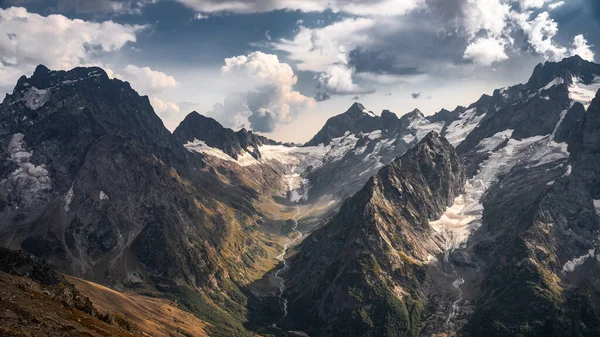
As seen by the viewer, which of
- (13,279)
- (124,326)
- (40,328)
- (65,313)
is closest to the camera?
(40,328)

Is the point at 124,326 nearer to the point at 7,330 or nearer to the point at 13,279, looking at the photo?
the point at 13,279

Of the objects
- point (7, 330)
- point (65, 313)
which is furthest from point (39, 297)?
point (7, 330)

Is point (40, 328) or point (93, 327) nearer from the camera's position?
point (40, 328)

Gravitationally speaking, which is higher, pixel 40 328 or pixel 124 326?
pixel 40 328

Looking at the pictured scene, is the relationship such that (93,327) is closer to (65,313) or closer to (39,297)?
(65,313)

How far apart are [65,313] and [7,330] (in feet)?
107

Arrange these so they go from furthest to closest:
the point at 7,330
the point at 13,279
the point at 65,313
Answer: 1. the point at 13,279
2. the point at 65,313
3. the point at 7,330

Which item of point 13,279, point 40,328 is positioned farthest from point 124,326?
point 40,328

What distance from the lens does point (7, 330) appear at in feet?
345

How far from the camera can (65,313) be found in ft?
449

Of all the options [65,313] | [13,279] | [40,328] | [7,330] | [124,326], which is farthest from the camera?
[124,326]

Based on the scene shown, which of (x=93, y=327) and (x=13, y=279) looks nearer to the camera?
(x=93, y=327)

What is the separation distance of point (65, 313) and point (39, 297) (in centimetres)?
1212

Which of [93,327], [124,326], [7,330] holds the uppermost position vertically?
[7,330]
